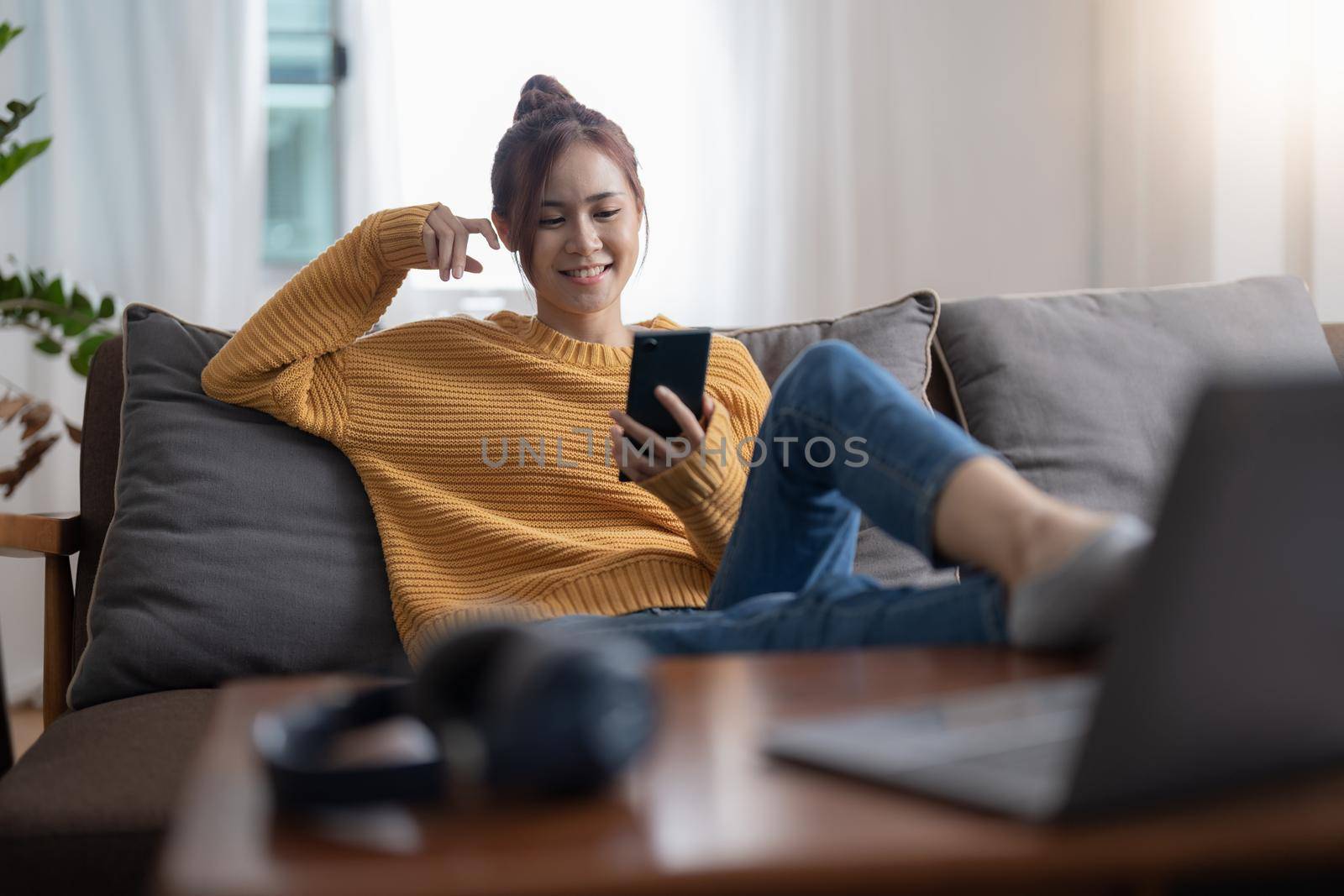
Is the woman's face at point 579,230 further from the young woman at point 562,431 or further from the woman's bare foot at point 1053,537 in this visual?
the woman's bare foot at point 1053,537

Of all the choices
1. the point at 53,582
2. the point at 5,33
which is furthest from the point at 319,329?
the point at 5,33

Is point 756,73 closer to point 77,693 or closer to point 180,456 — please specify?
point 180,456

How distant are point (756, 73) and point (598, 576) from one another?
2041 mm

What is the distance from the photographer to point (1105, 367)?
178cm

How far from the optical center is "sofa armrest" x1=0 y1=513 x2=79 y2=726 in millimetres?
1546

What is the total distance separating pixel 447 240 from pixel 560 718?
1245 mm

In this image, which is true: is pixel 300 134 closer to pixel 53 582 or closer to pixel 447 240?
pixel 447 240

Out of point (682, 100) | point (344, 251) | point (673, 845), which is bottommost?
point (673, 845)

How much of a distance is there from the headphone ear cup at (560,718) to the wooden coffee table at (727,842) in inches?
0.7

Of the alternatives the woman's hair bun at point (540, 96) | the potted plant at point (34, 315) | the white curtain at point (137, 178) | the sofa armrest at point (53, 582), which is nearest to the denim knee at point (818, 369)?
the woman's hair bun at point (540, 96)

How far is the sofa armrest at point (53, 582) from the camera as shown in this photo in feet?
5.07

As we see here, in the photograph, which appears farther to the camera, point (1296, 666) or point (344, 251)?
point (344, 251)

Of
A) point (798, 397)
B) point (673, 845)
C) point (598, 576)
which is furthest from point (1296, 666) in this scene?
point (598, 576)

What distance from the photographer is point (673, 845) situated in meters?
0.48
